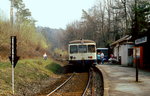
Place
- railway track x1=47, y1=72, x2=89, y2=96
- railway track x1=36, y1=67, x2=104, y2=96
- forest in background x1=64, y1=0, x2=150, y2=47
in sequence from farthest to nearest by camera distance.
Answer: forest in background x1=64, y1=0, x2=150, y2=47, railway track x1=47, y1=72, x2=89, y2=96, railway track x1=36, y1=67, x2=104, y2=96

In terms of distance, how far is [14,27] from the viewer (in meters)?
28.9

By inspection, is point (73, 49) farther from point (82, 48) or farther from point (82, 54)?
point (82, 54)

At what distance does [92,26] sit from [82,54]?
141 ft

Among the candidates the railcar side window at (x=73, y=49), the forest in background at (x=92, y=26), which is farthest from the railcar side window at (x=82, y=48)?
the forest in background at (x=92, y=26)

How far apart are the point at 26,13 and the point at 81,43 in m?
33.1

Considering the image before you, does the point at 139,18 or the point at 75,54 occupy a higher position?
the point at 139,18

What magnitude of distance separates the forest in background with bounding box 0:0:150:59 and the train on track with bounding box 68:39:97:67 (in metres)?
4.10

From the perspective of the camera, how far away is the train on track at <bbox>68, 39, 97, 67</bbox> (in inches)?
862

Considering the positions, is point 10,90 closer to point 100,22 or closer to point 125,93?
point 125,93

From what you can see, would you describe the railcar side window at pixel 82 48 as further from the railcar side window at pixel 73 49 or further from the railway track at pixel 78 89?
the railway track at pixel 78 89

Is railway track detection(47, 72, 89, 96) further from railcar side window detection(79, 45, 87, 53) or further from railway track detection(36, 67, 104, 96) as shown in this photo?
railcar side window detection(79, 45, 87, 53)

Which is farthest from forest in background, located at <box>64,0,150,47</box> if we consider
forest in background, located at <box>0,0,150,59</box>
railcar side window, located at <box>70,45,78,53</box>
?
railcar side window, located at <box>70,45,78,53</box>

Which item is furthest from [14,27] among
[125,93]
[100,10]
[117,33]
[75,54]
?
[100,10]

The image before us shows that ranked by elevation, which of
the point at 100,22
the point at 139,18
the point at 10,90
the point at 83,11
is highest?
the point at 83,11
